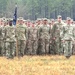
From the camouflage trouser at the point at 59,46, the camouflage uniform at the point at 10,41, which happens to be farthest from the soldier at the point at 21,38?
the camouflage trouser at the point at 59,46

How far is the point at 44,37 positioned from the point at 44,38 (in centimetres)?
6

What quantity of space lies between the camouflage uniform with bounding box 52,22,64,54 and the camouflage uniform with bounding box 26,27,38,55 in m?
1.06

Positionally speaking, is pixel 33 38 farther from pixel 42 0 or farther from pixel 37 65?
pixel 42 0

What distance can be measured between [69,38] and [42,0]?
75838 millimetres

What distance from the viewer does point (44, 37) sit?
27281mm

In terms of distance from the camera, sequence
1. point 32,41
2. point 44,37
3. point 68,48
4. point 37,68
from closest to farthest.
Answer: point 37,68 → point 68,48 → point 44,37 → point 32,41

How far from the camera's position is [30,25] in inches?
1085

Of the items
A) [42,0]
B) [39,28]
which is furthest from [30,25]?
[42,0]

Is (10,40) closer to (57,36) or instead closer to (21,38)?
(21,38)

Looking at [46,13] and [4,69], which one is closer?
[4,69]

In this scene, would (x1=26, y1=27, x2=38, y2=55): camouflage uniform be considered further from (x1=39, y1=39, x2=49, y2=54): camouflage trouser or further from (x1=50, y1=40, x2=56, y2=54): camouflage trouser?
(x1=50, y1=40, x2=56, y2=54): camouflage trouser

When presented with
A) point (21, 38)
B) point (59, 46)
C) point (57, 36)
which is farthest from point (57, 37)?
point (21, 38)

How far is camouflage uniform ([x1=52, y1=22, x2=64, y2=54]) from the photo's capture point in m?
27.3

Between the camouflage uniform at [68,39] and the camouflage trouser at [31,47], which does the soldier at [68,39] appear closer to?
the camouflage uniform at [68,39]
